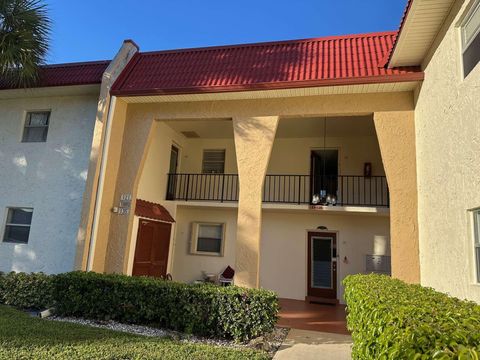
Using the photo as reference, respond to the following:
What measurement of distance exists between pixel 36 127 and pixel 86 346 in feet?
27.0

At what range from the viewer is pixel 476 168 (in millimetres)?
5168

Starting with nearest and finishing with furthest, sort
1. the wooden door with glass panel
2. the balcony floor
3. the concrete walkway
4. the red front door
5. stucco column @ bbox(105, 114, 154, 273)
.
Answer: the concrete walkway
stucco column @ bbox(105, 114, 154, 273)
the balcony floor
the red front door
the wooden door with glass panel

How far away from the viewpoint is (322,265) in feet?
42.1

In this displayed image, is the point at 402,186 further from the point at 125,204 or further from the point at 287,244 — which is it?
the point at 125,204

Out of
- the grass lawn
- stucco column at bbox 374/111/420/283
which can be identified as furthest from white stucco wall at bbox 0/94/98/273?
stucco column at bbox 374/111/420/283

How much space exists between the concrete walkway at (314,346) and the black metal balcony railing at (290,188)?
233 inches

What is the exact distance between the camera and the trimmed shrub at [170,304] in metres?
7.28

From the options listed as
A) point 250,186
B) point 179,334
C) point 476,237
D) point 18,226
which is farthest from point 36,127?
point 476,237

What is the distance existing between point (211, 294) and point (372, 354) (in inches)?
177

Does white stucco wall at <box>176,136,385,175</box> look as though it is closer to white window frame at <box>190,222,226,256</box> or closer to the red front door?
white window frame at <box>190,222,226,256</box>

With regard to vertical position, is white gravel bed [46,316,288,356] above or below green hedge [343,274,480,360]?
below

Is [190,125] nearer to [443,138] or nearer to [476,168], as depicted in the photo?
[443,138]

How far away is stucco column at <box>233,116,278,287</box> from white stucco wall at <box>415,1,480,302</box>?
3.52m

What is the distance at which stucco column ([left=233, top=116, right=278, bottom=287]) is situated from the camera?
8.84 m
